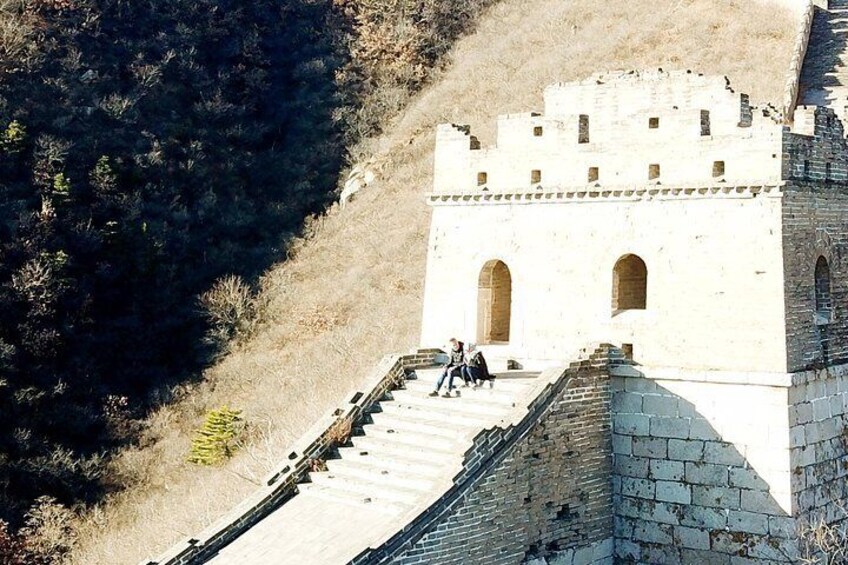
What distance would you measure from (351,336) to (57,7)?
55.5ft

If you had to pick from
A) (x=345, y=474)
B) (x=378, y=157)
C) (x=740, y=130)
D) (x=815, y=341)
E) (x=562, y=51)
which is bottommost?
(x=345, y=474)

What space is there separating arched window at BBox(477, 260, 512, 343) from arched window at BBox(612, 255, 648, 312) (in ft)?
6.77

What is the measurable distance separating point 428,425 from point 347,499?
165cm

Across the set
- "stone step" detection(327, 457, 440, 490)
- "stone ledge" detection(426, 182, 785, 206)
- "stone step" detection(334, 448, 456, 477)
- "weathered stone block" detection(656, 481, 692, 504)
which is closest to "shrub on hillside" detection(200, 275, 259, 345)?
"stone ledge" detection(426, 182, 785, 206)

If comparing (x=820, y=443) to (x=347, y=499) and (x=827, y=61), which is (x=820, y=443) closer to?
(x=347, y=499)

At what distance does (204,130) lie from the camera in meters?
43.0

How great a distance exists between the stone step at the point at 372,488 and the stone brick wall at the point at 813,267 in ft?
17.6

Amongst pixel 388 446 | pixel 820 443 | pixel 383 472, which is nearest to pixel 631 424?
pixel 820 443

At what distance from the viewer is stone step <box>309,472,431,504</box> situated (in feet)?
54.3

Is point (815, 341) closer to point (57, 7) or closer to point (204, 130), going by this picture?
point (204, 130)

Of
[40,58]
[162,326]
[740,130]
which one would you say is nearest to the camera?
[740,130]

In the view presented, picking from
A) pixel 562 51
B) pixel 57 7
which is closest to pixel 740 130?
pixel 562 51

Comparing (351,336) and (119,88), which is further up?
(119,88)

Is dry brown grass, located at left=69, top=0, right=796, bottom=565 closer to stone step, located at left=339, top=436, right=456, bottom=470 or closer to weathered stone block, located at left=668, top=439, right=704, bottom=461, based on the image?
stone step, located at left=339, top=436, right=456, bottom=470
